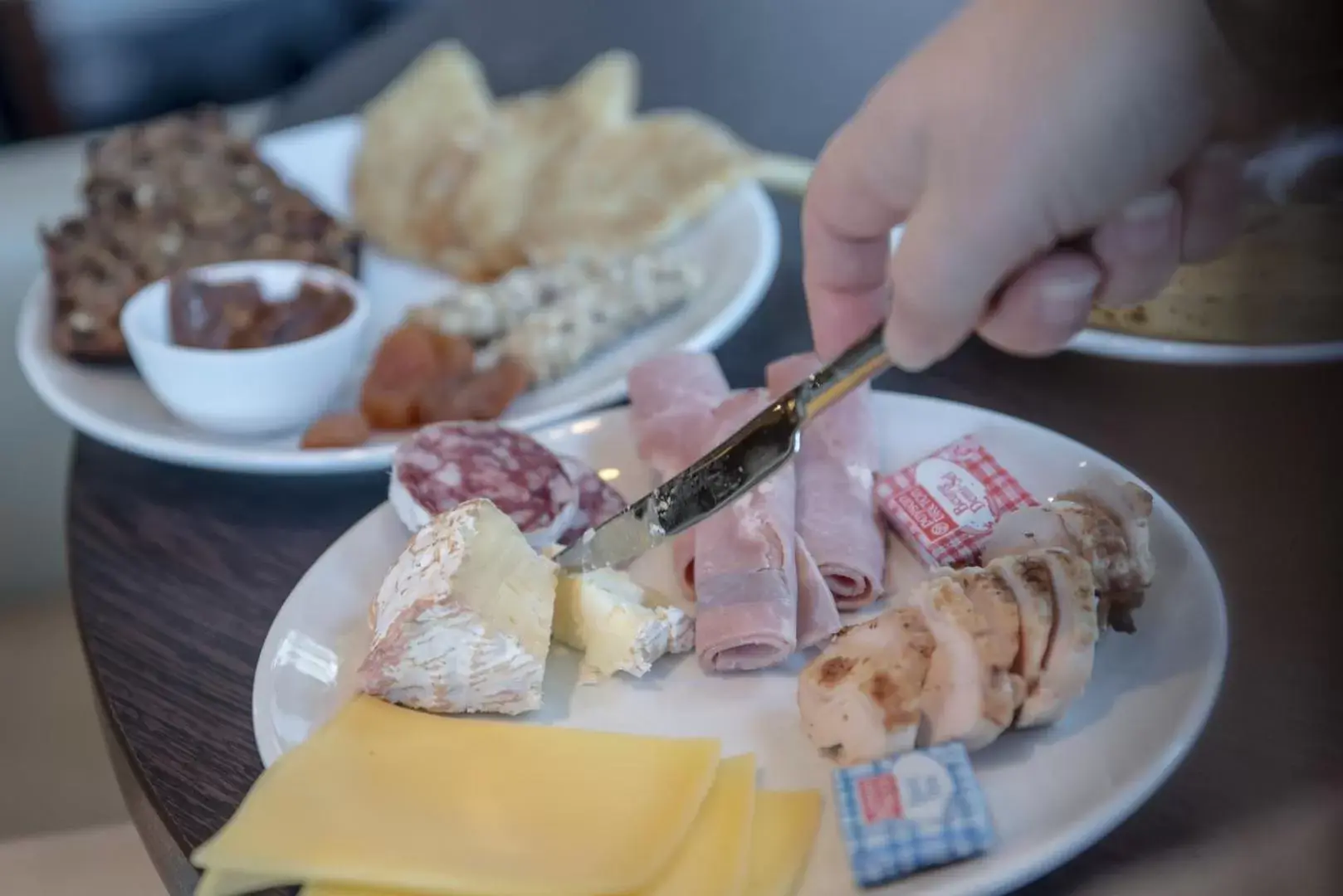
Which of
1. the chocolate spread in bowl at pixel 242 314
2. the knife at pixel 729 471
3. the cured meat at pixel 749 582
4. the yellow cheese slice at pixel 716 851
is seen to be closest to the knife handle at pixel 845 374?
the knife at pixel 729 471

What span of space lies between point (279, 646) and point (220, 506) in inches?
11.3

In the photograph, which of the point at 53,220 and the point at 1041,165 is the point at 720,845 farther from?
the point at 53,220

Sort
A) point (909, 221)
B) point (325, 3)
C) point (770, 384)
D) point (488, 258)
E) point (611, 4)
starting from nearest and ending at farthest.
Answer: point (909, 221)
point (770, 384)
point (488, 258)
point (611, 4)
point (325, 3)

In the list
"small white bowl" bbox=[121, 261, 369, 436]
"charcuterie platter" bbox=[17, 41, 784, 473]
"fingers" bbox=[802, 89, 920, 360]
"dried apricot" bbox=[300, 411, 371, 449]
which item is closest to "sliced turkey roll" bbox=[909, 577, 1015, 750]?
"fingers" bbox=[802, 89, 920, 360]

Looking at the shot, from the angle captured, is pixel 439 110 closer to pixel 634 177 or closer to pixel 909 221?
pixel 634 177

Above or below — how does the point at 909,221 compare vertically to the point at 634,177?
above

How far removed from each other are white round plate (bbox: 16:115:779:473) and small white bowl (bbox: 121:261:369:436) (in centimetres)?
3

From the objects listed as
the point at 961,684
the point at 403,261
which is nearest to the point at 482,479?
the point at 961,684

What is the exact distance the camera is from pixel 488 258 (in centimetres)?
149

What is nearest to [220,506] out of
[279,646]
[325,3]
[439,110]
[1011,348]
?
[279,646]

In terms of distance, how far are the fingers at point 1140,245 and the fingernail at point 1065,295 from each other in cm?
1

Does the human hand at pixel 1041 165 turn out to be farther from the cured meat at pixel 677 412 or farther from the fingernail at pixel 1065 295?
the cured meat at pixel 677 412

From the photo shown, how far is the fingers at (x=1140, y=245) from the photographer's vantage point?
0.59 m

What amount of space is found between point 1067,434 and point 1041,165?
488 millimetres
